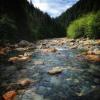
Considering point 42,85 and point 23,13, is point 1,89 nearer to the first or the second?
point 42,85

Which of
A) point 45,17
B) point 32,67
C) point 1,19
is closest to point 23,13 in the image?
point 1,19

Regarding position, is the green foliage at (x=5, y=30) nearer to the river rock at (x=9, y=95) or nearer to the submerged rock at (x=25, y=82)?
the submerged rock at (x=25, y=82)

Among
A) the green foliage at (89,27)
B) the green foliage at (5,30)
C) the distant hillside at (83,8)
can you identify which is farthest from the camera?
the distant hillside at (83,8)

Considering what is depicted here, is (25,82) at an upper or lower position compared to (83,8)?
lower

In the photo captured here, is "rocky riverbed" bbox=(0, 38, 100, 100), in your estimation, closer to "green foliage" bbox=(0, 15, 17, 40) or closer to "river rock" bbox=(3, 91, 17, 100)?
"river rock" bbox=(3, 91, 17, 100)

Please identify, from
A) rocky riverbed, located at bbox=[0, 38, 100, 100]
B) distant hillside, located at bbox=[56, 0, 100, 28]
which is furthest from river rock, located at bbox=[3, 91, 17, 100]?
distant hillside, located at bbox=[56, 0, 100, 28]

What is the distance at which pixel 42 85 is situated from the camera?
5168 mm

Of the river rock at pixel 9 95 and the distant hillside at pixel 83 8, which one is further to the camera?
the distant hillside at pixel 83 8

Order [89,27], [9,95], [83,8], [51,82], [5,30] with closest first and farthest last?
[9,95], [51,82], [89,27], [5,30], [83,8]

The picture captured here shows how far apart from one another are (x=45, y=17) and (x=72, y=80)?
63.8 m

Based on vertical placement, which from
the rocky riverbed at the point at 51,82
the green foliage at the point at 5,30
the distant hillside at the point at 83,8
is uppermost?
the distant hillside at the point at 83,8

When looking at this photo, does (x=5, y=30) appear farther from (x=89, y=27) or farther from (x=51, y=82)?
(x=51, y=82)

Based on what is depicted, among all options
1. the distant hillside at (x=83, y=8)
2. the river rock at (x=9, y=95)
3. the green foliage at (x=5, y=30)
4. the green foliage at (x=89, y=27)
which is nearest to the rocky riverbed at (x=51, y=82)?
the river rock at (x=9, y=95)

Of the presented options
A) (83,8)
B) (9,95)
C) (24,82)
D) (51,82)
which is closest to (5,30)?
(24,82)
